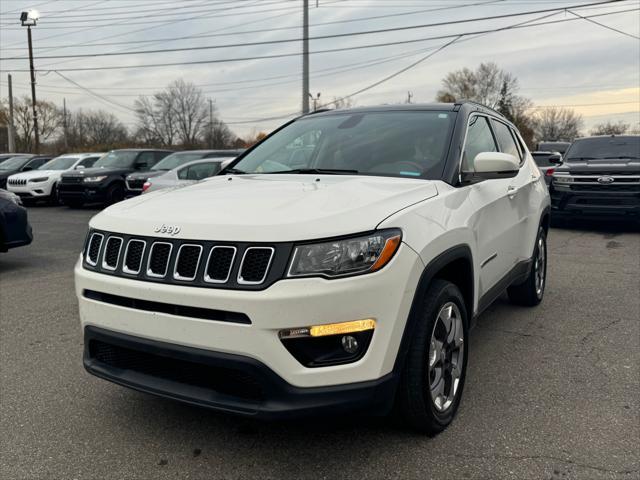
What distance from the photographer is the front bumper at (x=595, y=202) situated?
9969 mm

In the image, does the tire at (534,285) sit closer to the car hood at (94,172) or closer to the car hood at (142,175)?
the car hood at (142,175)

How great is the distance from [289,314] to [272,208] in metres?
0.54

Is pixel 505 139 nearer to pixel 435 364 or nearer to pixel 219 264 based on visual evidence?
pixel 435 364

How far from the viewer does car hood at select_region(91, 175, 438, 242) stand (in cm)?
236

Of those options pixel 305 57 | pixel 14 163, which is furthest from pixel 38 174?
pixel 305 57

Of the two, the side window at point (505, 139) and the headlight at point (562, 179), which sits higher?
the side window at point (505, 139)

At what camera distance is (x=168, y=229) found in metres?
2.52

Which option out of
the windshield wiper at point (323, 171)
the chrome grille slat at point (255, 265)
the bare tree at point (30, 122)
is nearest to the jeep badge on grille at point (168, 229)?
the chrome grille slat at point (255, 265)

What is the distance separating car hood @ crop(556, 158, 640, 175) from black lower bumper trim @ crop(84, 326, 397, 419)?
9160 millimetres

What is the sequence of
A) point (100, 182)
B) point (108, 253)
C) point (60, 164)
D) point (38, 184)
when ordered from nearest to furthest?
point (108, 253) < point (100, 182) < point (38, 184) < point (60, 164)

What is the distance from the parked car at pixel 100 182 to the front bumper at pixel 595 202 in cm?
1133

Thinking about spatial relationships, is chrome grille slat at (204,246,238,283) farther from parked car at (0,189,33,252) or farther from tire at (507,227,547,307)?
parked car at (0,189,33,252)

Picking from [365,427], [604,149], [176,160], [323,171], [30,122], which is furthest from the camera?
[30,122]

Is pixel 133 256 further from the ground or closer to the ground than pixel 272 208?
closer to the ground
